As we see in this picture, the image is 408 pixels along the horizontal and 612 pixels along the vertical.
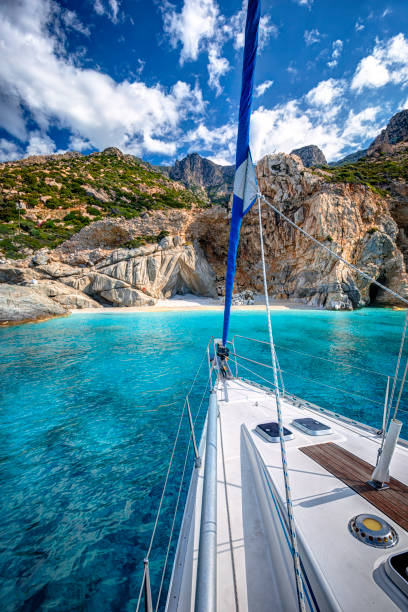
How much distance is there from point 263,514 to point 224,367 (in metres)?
4.05

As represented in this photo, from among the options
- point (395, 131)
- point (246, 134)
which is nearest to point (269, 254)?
point (246, 134)

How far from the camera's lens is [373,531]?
1507 millimetres

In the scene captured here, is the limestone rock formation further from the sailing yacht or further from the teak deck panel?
the teak deck panel

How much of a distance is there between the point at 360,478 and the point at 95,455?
397 centimetres

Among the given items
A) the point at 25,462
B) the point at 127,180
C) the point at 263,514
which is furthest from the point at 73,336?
the point at 127,180

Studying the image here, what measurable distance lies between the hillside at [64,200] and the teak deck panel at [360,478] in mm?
35605

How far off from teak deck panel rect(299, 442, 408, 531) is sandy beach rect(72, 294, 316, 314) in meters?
26.1

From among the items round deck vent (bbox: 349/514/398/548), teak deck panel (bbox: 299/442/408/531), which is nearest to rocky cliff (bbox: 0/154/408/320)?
teak deck panel (bbox: 299/442/408/531)

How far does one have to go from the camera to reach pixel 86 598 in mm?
2178

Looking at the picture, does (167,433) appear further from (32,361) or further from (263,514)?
(32,361)

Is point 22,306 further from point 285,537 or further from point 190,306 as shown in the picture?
point 285,537

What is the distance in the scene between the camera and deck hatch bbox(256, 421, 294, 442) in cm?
274

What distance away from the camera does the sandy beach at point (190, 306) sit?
92.4ft

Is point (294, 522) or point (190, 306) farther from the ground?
point (294, 522)
